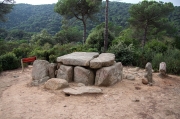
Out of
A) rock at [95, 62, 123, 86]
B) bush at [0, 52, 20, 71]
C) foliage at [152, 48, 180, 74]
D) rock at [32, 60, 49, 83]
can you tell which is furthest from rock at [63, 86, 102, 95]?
bush at [0, 52, 20, 71]

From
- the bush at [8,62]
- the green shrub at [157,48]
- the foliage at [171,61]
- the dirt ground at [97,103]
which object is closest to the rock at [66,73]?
the dirt ground at [97,103]

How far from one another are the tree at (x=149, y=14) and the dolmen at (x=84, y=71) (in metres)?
13.5

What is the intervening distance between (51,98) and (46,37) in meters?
26.4

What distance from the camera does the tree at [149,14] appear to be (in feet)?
61.5

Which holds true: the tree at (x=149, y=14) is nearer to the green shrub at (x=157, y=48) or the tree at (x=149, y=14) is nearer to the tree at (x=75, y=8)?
the tree at (x=75, y=8)

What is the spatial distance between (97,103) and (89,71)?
1.57 metres

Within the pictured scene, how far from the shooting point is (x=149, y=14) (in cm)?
1906

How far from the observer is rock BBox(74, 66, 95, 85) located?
5.68 meters

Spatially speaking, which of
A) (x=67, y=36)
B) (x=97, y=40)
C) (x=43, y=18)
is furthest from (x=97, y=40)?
(x=43, y=18)

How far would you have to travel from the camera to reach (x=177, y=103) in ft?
14.4

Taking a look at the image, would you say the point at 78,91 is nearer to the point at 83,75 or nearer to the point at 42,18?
the point at 83,75

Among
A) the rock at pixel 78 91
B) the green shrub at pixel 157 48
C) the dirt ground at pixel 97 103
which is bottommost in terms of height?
the dirt ground at pixel 97 103

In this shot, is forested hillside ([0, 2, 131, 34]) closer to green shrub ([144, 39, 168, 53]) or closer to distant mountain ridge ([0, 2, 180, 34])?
distant mountain ridge ([0, 2, 180, 34])

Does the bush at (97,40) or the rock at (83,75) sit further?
the bush at (97,40)
